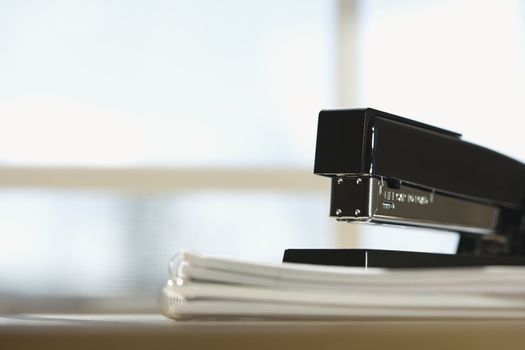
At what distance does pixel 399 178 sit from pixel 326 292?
0.53 feet

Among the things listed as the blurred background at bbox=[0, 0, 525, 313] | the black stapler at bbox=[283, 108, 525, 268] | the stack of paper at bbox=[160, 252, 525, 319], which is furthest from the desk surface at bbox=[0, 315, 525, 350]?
the blurred background at bbox=[0, 0, 525, 313]

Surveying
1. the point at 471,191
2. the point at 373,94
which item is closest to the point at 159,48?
the point at 373,94

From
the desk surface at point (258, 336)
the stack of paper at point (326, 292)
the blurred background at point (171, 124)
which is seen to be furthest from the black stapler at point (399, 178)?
the blurred background at point (171, 124)

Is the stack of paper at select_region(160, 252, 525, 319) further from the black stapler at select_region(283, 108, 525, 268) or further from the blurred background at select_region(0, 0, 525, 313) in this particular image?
the blurred background at select_region(0, 0, 525, 313)

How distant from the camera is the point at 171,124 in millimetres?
2771

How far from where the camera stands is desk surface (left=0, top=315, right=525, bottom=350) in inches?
10.1

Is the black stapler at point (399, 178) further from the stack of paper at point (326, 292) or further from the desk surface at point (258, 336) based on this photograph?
the desk surface at point (258, 336)

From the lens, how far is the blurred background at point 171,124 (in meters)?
2.73

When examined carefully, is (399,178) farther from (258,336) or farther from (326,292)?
(258,336)

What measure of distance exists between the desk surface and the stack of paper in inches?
4.3

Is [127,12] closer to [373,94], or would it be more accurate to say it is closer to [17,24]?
[17,24]

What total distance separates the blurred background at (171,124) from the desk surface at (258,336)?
246cm

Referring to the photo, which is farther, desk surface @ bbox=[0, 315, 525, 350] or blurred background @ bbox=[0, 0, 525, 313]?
blurred background @ bbox=[0, 0, 525, 313]

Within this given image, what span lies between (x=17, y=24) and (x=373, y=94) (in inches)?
40.4
